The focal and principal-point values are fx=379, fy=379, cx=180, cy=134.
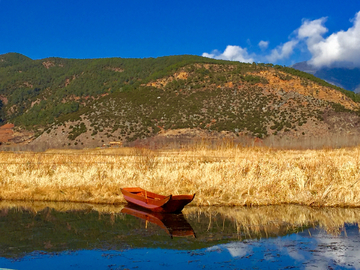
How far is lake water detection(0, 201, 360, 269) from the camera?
9.59m

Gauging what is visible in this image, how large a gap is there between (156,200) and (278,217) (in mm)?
4864

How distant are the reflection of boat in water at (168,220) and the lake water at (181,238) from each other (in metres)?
0.03

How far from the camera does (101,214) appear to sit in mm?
15633

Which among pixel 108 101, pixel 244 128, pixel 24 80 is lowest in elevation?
pixel 244 128

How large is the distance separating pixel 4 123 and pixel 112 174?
101m

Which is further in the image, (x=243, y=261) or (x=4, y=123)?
(x=4, y=123)

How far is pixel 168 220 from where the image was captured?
567 inches

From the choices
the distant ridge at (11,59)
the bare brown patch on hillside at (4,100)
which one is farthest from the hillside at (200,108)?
the distant ridge at (11,59)

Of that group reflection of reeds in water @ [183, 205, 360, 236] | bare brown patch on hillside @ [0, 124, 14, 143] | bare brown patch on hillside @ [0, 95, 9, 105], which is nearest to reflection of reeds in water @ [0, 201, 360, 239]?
reflection of reeds in water @ [183, 205, 360, 236]

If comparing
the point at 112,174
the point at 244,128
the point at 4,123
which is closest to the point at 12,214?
the point at 112,174

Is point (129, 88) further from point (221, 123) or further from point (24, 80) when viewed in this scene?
point (24, 80)

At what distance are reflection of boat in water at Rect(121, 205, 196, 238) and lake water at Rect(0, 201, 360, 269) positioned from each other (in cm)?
3

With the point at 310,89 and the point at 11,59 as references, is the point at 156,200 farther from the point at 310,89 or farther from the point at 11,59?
the point at 11,59

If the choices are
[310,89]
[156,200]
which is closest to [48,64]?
[310,89]
